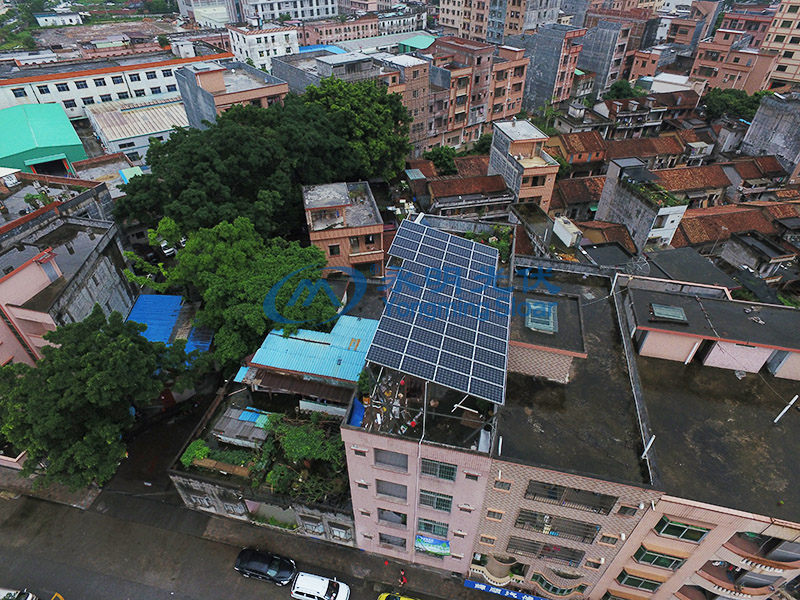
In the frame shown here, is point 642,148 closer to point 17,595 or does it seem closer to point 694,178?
point 694,178

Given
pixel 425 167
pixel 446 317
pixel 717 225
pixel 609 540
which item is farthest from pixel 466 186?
pixel 609 540

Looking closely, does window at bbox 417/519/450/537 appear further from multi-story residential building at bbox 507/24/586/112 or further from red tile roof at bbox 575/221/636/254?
multi-story residential building at bbox 507/24/586/112

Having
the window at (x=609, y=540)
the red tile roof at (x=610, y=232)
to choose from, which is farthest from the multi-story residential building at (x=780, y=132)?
the window at (x=609, y=540)

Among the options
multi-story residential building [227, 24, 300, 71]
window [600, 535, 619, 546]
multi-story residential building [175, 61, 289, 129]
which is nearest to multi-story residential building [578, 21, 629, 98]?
multi-story residential building [227, 24, 300, 71]

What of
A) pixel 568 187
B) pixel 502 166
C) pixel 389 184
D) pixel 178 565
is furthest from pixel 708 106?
pixel 178 565

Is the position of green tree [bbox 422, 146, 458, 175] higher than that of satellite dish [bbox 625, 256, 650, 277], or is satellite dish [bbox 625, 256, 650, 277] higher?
satellite dish [bbox 625, 256, 650, 277]

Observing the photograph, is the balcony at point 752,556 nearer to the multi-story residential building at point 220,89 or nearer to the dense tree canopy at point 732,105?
the multi-story residential building at point 220,89

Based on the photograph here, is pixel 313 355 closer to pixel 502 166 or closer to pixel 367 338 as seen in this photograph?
pixel 367 338
